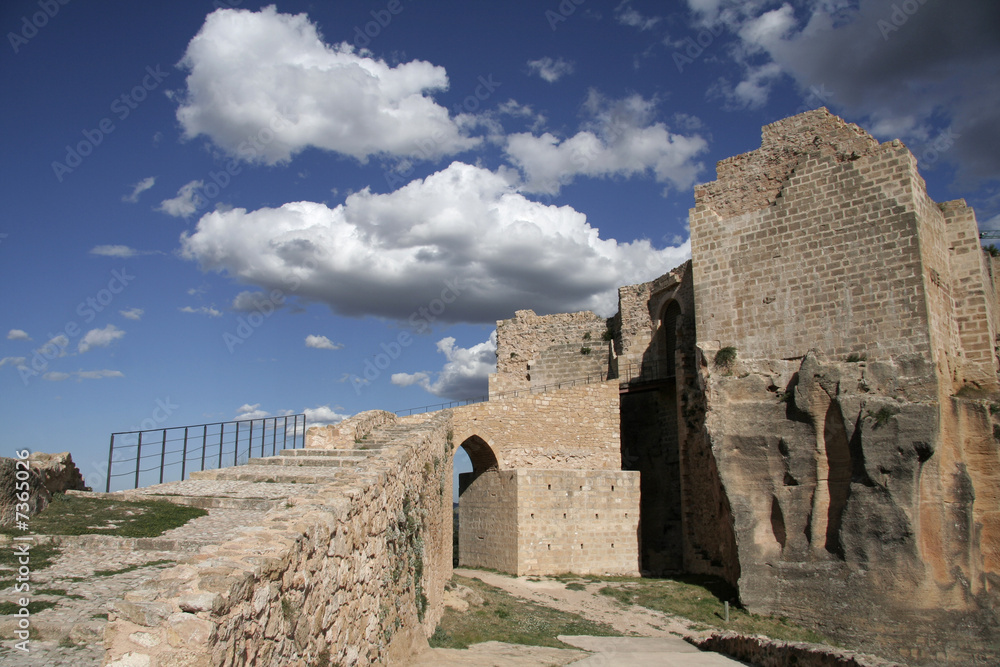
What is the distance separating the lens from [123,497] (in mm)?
8406

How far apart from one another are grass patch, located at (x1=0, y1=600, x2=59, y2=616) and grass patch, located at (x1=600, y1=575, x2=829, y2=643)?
12.8 metres

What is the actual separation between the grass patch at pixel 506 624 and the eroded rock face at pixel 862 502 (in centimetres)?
447

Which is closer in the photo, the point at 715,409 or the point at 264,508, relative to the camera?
Answer: the point at 264,508

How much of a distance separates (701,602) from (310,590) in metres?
13.2

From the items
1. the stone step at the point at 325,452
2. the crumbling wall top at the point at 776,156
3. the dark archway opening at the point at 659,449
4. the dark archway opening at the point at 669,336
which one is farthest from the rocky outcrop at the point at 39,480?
the dark archway opening at the point at 669,336

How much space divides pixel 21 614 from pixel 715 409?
49.3 feet

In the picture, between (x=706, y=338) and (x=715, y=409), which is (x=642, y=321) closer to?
(x=706, y=338)

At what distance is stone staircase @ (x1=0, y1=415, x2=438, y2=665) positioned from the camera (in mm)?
4289

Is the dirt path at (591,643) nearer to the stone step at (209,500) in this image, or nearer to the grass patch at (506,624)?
the grass patch at (506,624)

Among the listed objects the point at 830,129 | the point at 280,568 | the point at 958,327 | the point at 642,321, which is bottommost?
the point at 280,568

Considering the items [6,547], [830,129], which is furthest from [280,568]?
→ [830,129]

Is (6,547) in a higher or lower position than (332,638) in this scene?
higher

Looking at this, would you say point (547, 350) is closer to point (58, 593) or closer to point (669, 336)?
point (669, 336)

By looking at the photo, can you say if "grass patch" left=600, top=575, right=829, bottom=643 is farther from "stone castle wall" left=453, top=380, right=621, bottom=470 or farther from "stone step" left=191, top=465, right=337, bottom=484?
"stone step" left=191, top=465, right=337, bottom=484
